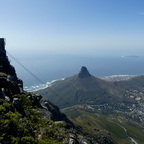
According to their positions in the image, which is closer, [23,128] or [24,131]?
[24,131]

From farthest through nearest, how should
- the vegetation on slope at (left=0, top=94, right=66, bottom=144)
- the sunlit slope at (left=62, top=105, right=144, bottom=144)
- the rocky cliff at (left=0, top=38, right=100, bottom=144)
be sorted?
the sunlit slope at (left=62, top=105, right=144, bottom=144) < the rocky cliff at (left=0, top=38, right=100, bottom=144) < the vegetation on slope at (left=0, top=94, right=66, bottom=144)

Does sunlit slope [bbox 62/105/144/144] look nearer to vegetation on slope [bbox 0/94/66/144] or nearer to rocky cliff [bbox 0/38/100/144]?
rocky cliff [bbox 0/38/100/144]

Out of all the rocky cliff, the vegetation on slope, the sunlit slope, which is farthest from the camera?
the sunlit slope

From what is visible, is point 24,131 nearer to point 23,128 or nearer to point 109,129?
point 23,128

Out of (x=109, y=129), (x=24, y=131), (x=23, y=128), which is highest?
(x=23, y=128)

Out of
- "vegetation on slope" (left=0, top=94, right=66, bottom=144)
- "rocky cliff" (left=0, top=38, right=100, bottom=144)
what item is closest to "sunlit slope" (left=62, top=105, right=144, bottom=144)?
"rocky cliff" (left=0, top=38, right=100, bottom=144)

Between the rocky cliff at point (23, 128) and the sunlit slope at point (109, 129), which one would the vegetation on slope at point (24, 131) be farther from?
the sunlit slope at point (109, 129)

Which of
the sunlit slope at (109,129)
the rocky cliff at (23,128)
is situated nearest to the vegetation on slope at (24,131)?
the rocky cliff at (23,128)

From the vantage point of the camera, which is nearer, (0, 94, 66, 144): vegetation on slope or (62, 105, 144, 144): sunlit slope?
(0, 94, 66, 144): vegetation on slope

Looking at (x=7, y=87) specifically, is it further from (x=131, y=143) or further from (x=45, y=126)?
(x=131, y=143)

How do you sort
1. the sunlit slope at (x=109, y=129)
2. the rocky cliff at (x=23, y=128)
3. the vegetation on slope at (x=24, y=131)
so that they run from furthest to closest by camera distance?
the sunlit slope at (x=109, y=129), the rocky cliff at (x=23, y=128), the vegetation on slope at (x=24, y=131)

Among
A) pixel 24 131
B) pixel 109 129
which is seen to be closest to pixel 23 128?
pixel 24 131

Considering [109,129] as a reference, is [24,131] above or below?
above
